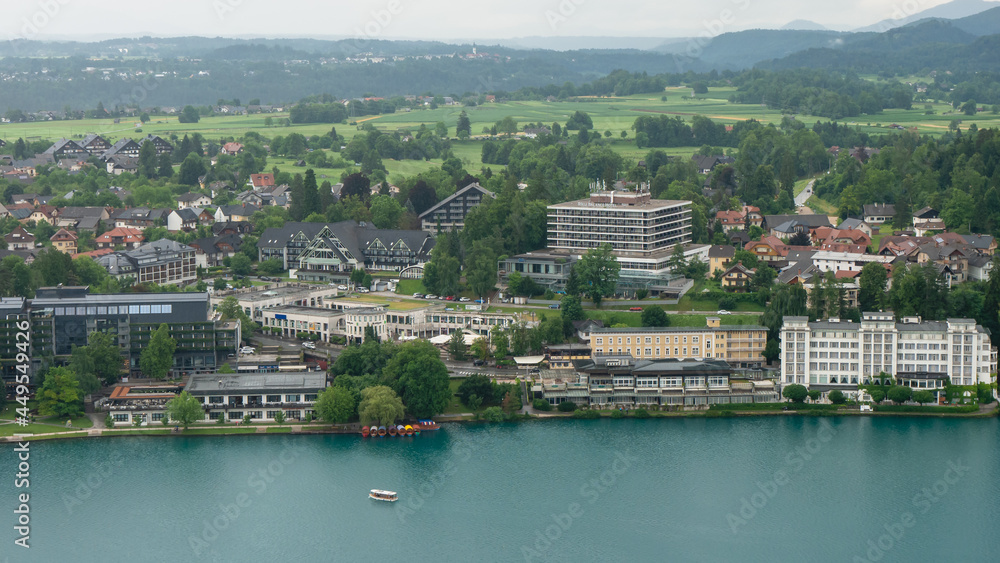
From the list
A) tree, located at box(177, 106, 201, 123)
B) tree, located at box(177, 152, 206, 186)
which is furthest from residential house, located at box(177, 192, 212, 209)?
tree, located at box(177, 106, 201, 123)

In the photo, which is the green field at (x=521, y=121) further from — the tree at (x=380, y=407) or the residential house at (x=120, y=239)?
the tree at (x=380, y=407)

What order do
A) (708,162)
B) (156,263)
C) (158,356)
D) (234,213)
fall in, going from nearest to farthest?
1. (158,356)
2. (156,263)
3. (234,213)
4. (708,162)

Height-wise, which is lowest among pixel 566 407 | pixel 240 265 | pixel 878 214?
pixel 566 407

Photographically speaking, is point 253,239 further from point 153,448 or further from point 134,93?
point 134,93

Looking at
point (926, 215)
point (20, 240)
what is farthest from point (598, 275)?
point (20, 240)

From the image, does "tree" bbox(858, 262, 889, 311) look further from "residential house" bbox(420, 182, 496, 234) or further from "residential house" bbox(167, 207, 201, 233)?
"residential house" bbox(167, 207, 201, 233)

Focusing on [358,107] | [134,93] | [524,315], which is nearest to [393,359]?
[524,315]

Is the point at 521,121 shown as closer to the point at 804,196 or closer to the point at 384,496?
the point at 804,196

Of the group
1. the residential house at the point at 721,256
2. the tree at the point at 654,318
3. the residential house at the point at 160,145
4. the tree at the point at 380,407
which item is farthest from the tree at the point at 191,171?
the tree at the point at 380,407
